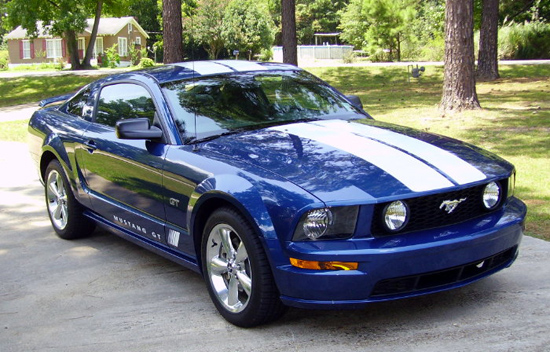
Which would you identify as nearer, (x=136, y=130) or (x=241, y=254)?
(x=241, y=254)

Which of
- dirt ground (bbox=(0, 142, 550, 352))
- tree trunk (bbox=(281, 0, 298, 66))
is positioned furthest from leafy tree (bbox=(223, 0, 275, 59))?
dirt ground (bbox=(0, 142, 550, 352))

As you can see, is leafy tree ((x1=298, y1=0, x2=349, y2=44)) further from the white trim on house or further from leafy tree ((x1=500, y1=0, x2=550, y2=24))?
leafy tree ((x1=500, y1=0, x2=550, y2=24))

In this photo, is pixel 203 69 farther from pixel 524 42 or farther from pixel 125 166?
pixel 524 42

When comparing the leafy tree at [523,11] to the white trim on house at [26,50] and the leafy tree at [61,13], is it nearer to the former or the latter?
the leafy tree at [61,13]

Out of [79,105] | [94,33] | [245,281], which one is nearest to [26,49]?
[94,33]

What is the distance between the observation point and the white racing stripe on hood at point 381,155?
3848mm

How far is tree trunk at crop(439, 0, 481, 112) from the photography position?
1176cm

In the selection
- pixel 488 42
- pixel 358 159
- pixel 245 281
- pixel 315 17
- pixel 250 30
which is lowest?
pixel 245 281

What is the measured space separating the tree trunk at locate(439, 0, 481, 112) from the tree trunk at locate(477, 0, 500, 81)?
856 cm

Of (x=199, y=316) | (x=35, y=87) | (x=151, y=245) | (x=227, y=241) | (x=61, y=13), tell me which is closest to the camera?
(x=227, y=241)

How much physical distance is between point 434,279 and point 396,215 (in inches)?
17.2

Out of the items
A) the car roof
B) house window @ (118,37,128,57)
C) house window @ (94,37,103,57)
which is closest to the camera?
the car roof

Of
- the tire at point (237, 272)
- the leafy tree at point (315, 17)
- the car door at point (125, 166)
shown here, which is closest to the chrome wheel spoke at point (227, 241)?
the tire at point (237, 272)

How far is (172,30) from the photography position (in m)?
13.5
